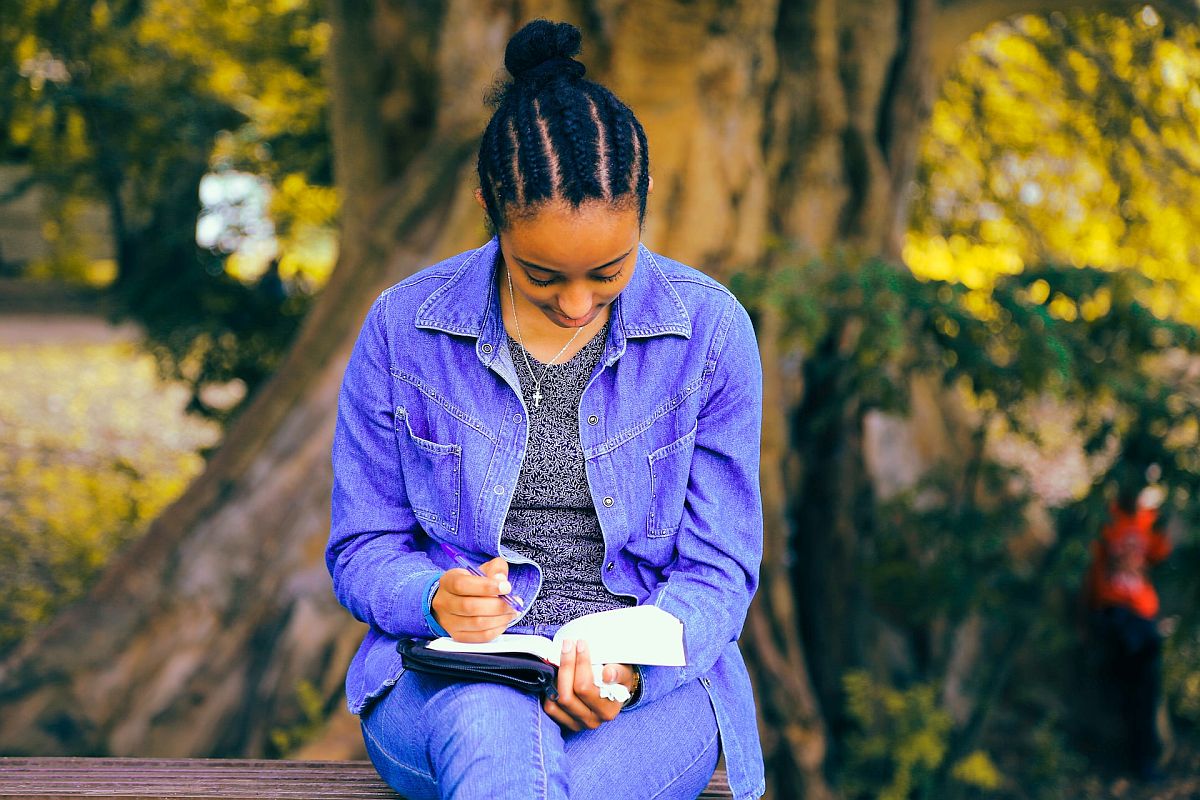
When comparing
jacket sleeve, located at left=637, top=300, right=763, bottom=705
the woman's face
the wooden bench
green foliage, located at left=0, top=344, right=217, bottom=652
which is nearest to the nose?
the woman's face

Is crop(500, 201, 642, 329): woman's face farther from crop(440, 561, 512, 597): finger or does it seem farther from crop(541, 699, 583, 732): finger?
crop(541, 699, 583, 732): finger

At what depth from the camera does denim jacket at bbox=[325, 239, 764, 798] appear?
2.11 metres

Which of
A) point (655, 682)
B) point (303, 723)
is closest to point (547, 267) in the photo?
point (655, 682)

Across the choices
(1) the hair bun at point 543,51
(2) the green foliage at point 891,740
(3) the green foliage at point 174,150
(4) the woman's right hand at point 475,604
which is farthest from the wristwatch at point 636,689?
(3) the green foliage at point 174,150

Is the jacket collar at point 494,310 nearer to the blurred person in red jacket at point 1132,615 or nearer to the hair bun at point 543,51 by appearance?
the hair bun at point 543,51

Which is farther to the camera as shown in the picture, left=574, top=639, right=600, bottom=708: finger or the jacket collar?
the jacket collar

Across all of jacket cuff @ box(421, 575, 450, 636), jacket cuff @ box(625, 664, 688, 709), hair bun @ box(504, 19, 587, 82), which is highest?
hair bun @ box(504, 19, 587, 82)

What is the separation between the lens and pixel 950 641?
5293mm

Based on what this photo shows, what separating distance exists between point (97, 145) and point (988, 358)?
4338 mm

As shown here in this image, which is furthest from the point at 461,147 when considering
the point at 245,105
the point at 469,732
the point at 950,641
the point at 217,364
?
the point at 469,732

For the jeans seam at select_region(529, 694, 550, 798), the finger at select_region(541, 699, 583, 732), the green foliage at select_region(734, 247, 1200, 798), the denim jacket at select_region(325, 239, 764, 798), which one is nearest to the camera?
the jeans seam at select_region(529, 694, 550, 798)

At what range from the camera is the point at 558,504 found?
7.07ft

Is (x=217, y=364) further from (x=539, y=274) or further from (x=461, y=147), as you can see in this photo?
(x=539, y=274)

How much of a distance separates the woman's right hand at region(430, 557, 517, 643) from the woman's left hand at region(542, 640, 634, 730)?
0.37 ft
